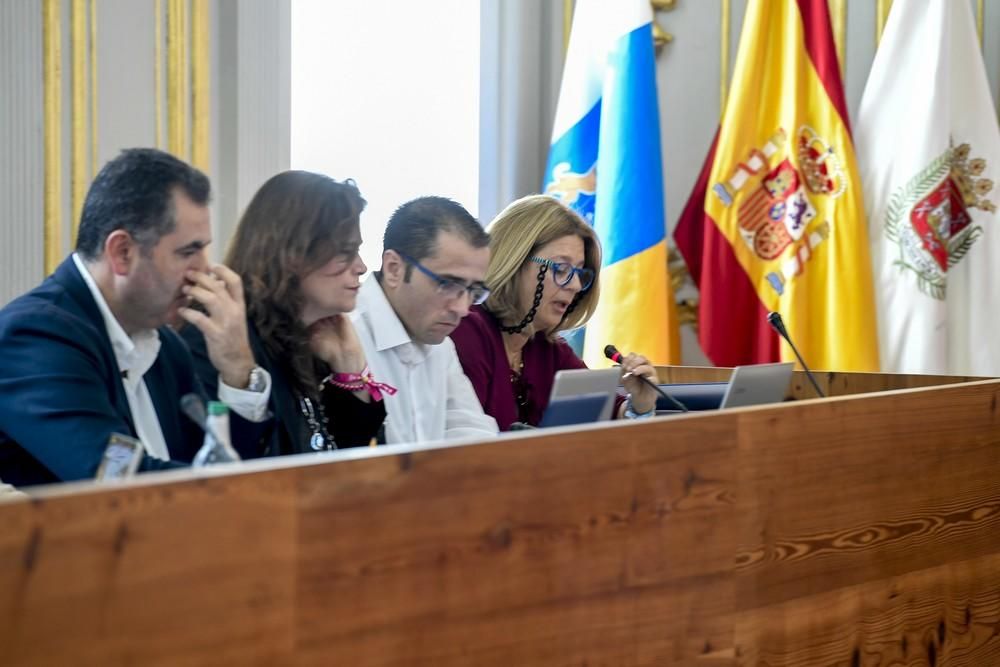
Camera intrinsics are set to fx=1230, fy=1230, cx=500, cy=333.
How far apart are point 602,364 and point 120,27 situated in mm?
2076

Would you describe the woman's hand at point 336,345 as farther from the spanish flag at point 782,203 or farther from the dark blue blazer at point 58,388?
the spanish flag at point 782,203

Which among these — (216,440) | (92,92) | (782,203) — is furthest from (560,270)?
(216,440)

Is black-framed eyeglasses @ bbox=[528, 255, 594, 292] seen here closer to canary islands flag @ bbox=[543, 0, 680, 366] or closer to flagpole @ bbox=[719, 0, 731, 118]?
canary islands flag @ bbox=[543, 0, 680, 366]

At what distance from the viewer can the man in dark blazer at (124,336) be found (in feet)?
5.75

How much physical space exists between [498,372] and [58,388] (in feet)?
5.19

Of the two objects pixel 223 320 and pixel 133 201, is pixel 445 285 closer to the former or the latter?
pixel 223 320

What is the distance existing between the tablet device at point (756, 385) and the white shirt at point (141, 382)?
0.90 meters

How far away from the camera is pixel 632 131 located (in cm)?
452

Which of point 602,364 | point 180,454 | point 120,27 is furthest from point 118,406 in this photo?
point 602,364

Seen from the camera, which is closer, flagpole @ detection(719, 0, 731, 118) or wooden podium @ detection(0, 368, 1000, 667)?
wooden podium @ detection(0, 368, 1000, 667)

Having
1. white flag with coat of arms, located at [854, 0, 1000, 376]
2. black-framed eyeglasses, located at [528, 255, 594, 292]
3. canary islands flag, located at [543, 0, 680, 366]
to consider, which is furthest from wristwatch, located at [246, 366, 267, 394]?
white flag with coat of arms, located at [854, 0, 1000, 376]

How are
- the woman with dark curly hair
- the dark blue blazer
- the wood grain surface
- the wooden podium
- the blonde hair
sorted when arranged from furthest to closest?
the wood grain surface < the blonde hair < the woman with dark curly hair < the dark blue blazer < the wooden podium

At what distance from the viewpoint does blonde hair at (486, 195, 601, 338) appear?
3270 mm

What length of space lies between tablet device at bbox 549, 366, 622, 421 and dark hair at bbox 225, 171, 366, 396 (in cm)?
59
